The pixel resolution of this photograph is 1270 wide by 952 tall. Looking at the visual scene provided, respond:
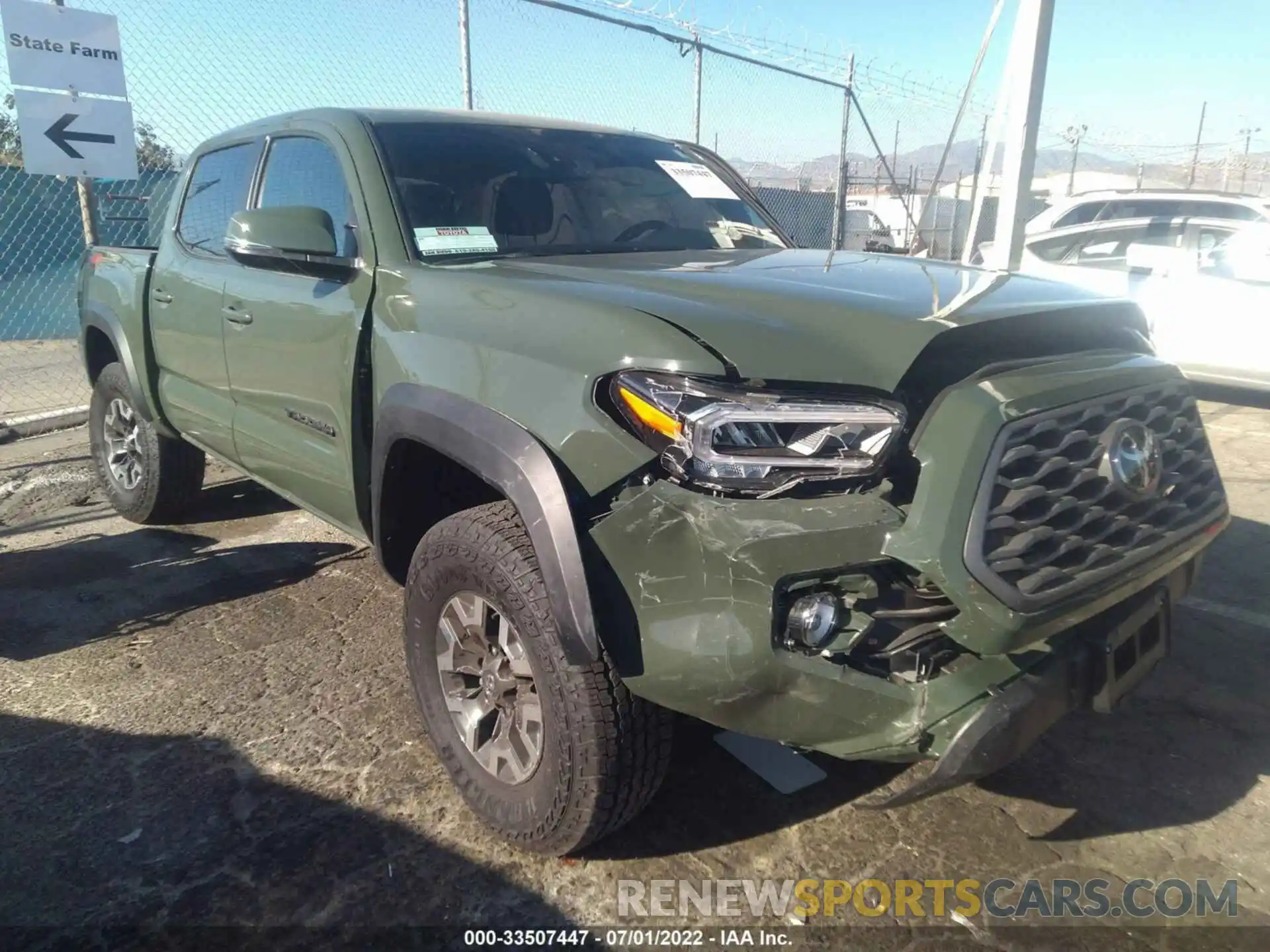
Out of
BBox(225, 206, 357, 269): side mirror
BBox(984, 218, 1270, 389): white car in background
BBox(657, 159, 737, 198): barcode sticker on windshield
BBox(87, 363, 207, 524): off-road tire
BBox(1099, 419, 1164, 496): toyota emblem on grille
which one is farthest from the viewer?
BBox(984, 218, 1270, 389): white car in background

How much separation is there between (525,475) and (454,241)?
111cm

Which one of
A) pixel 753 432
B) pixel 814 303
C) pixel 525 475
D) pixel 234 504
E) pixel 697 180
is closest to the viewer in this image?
pixel 753 432

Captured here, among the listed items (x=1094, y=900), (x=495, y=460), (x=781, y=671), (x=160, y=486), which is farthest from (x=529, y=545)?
(x=160, y=486)

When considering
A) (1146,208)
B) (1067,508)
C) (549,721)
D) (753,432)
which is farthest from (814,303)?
(1146,208)

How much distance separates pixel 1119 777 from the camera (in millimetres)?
2666

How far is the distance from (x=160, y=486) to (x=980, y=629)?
4144 mm

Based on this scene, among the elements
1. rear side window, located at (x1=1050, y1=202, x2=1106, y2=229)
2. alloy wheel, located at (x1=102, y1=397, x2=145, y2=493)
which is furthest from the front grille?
rear side window, located at (x1=1050, y1=202, x2=1106, y2=229)

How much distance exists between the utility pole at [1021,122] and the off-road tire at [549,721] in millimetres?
5445

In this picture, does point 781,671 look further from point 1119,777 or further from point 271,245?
point 271,245

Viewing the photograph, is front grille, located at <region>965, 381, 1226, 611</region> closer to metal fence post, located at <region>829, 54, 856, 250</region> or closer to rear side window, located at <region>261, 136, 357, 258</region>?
rear side window, located at <region>261, 136, 357, 258</region>

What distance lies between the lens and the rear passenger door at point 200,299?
12.1 ft

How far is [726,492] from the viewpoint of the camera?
6.09 feet

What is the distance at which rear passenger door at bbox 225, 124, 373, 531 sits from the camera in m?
2.84

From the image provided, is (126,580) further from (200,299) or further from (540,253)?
(540,253)
